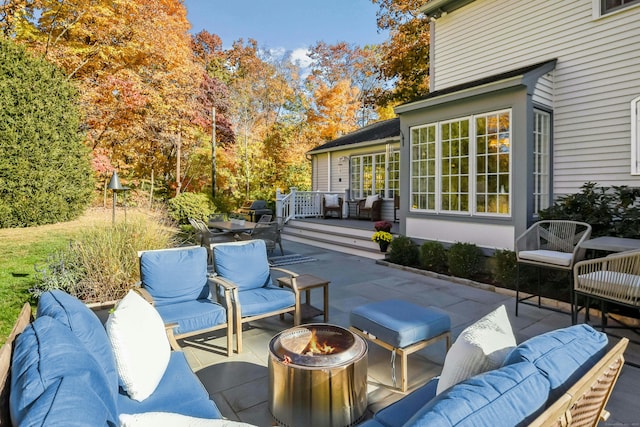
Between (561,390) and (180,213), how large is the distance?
13.0 meters

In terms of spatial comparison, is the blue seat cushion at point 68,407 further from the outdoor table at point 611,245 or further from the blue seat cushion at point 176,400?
the outdoor table at point 611,245

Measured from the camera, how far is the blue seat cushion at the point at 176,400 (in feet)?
6.00

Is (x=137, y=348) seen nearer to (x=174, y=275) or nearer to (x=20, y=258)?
(x=174, y=275)

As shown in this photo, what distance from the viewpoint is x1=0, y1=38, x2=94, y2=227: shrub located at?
895 centimetres

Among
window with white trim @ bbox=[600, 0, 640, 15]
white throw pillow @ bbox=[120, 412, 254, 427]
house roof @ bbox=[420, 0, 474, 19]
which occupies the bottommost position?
white throw pillow @ bbox=[120, 412, 254, 427]

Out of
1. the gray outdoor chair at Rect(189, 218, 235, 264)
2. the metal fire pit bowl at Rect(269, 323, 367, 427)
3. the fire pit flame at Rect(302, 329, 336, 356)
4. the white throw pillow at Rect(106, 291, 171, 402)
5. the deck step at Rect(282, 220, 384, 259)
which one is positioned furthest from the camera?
the deck step at Rect(282, 220, 384, 259)

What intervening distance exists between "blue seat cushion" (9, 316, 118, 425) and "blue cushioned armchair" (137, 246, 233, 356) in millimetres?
1581

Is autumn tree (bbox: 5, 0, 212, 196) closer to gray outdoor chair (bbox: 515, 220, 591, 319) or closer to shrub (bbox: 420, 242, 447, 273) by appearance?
shrub (bbox: 420, 242, 447, 273)

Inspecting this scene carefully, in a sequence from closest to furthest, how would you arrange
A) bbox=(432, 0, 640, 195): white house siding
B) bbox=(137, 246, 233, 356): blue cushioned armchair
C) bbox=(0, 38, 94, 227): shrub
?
1. bbox=(137, 246, 233, 356): blue cushioned armchair
2. bbox=(432, 0, 640, 195): white house siding
3. bbox=(0, 38, 94, 227): shrub

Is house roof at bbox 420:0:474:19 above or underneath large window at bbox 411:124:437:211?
above

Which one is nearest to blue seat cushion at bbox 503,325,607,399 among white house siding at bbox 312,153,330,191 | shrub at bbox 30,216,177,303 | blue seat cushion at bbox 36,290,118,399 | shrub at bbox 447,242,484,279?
blue seat cushion at bbox 36,290,118,399

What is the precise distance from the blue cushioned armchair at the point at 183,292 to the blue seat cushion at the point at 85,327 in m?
1.13

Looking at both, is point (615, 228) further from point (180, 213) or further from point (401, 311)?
point (180, 213)

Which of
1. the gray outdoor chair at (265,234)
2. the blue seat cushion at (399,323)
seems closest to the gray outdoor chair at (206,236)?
the gray outdoor chair at (265,234)
